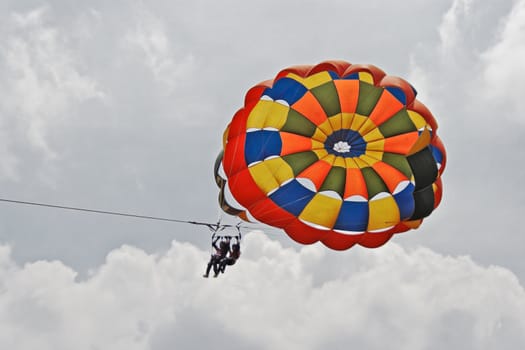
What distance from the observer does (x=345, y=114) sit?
18.2 meters

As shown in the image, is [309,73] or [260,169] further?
[260,169]

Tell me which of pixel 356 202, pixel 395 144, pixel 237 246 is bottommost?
pixel 237 246

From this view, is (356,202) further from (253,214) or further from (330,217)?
(253,214)

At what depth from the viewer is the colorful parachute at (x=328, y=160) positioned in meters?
17.9

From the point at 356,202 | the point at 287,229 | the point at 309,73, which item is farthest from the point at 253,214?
the point at 309,73

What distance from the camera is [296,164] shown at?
18375 mm

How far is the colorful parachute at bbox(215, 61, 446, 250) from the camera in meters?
17.9

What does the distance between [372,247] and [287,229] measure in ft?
6.81

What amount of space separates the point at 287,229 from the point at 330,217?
107 centimetres

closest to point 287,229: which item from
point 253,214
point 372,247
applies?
point 253,214

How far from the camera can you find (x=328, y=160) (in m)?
18.5

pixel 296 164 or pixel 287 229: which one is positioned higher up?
pixel 296 164

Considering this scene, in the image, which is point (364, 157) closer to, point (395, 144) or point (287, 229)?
point (395, 144)

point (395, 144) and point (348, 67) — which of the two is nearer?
point (348, 67)
